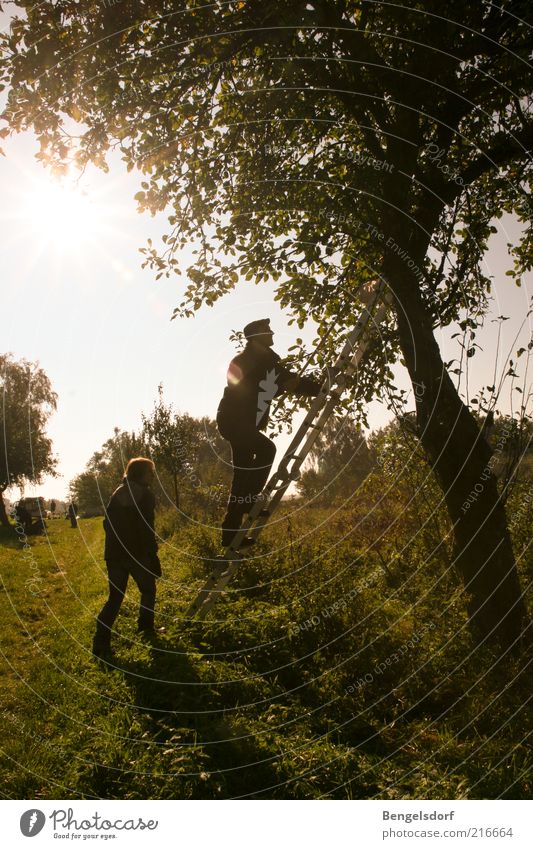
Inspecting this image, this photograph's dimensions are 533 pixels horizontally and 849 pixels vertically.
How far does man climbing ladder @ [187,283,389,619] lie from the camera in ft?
21.9

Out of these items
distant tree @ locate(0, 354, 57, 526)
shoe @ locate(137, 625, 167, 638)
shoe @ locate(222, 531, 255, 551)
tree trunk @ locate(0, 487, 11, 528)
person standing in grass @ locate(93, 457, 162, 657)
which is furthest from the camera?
tree trunk @ locate(0, 487, 11, 528)

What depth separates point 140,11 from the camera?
22.0ft

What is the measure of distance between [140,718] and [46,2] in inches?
334

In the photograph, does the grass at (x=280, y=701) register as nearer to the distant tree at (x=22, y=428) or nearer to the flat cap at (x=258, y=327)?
the flat cap at (x=258, y=327)

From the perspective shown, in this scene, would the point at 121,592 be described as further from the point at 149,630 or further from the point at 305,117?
the point at 305,117

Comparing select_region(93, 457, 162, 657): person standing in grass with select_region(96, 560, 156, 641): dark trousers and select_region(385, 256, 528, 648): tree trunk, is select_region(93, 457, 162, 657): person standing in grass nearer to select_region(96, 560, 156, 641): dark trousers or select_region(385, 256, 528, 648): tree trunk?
select_region(96, 560, 156, 641): dark trousers

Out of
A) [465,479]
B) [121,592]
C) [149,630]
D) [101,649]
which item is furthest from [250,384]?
[101,649]

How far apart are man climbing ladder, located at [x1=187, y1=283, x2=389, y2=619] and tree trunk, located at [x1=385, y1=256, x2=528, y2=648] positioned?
52 cm

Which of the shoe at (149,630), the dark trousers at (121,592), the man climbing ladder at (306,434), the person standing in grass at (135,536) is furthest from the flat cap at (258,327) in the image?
the shoe at (149,630)

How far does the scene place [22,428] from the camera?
3509 cm

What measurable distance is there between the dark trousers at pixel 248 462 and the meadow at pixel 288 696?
196 cm

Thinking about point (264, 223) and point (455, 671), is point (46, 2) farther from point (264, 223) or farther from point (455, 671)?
point (455, 671)

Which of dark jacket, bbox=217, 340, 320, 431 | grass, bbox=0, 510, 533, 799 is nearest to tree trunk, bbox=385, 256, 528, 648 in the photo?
grass, bbox=0, 510, 533, 799
